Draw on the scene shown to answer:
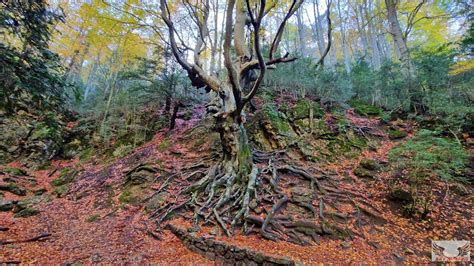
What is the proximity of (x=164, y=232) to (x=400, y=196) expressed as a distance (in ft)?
19.3

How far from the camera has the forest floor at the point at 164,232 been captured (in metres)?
4.42

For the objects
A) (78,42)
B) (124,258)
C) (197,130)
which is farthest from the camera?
(78,42)

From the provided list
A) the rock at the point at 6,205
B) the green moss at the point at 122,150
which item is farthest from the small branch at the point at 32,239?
the green moss at the point at 122,150

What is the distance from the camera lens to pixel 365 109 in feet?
37.6

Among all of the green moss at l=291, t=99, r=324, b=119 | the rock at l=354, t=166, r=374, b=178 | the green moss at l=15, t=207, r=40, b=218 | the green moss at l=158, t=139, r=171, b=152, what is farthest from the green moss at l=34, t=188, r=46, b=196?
the rock at l=354, t=166, r=374, b=178

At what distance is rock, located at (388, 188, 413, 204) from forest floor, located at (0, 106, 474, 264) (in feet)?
0.63

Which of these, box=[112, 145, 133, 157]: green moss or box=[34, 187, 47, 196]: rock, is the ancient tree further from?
box=[34, 187, 47, 196]: rock

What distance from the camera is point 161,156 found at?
31.3ft

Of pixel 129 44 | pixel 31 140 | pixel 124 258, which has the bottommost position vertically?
pixel 124 258

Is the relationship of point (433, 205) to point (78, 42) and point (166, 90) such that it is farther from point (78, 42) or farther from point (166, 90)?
point (78, 42)

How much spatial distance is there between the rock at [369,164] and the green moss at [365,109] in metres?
4.62

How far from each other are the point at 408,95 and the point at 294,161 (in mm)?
6362

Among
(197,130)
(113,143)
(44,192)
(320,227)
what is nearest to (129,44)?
(113,143)
